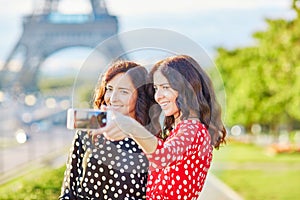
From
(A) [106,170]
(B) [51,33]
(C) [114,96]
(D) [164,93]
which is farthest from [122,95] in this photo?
(B) [51,33]

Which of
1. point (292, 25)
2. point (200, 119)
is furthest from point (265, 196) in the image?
point (200, 119)

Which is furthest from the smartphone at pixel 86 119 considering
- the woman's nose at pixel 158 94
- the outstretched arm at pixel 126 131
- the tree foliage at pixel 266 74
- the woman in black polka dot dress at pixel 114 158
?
the tree foliage at pixel 266 74

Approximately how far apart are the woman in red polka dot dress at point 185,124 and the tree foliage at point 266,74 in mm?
4809

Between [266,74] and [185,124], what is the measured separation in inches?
581

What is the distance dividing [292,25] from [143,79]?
38.6ft

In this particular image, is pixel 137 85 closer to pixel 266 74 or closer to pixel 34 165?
pixel 34 165

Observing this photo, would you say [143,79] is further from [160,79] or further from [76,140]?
[76,140]

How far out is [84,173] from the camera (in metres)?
2.60

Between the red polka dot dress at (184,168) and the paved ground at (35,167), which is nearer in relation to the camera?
the red polka dot dress at (184,168)

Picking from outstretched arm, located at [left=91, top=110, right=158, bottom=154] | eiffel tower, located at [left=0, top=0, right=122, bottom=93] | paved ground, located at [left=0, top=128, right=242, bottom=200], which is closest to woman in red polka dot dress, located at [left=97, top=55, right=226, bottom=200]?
outstretched arm, located at [left=91, top=110, right=158, bottom=154]

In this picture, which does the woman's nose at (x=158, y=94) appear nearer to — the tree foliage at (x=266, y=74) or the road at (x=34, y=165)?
the road at (x=34, y=165)

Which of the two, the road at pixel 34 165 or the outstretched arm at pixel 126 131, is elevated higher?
the outstretched arm at pixel 126 131

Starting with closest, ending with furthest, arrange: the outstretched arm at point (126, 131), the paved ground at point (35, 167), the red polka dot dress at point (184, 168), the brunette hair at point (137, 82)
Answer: the outstretched arm at point (126, 131), the red polka dot dress at point (184, 168), the brunette hair at point (137, 82), the paved ground at point (35, 167)

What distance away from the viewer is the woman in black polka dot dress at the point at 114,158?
2.60 metres
